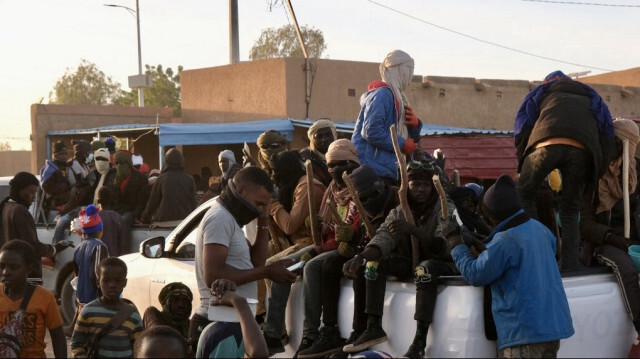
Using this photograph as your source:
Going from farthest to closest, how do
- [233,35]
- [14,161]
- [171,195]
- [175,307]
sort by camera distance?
1. [14,161]
2. [233,35]
3. [171,195]
4. [175,307]

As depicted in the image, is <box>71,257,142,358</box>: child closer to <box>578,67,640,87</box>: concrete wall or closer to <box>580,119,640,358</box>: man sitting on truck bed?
<box>580,119,640,358</box>: man sitting on truck bed

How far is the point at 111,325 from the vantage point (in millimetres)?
4789

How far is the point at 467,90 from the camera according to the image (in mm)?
26594

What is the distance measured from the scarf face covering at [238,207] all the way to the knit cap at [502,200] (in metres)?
1.21

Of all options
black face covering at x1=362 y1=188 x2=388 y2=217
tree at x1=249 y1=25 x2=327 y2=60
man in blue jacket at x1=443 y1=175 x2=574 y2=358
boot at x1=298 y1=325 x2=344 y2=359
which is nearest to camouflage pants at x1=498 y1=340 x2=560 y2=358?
man in blue jacket at x1=443 y1=175 x2=574 y2=358

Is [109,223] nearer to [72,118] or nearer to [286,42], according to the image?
[72,118]

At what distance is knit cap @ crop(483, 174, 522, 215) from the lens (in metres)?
4.43

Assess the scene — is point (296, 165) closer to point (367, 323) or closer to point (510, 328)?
point (367, 323)

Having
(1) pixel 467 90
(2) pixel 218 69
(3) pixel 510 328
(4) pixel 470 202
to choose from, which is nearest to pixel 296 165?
(4) pixel 470 202

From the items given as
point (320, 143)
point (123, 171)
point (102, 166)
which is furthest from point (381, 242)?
point (102, 166)

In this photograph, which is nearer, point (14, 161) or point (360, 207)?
point (360, 207)

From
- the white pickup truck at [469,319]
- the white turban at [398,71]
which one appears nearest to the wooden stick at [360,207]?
the white pickup truck at [469,319]

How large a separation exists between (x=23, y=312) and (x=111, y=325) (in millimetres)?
537

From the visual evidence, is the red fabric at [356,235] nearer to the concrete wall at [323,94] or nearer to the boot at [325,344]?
the boot at [325,344]
